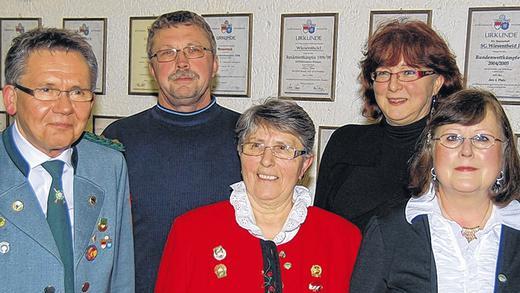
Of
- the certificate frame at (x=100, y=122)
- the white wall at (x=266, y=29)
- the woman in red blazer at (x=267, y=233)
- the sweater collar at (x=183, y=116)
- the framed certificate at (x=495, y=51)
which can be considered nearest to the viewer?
the woman in red blazer at (x=267, y=233)

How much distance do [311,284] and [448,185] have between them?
0.55 meters

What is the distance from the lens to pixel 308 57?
3.13 m

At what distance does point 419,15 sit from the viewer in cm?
293

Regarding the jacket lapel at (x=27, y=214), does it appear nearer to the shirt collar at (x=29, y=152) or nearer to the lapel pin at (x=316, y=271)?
the shirt collar at (x=29, y=152)

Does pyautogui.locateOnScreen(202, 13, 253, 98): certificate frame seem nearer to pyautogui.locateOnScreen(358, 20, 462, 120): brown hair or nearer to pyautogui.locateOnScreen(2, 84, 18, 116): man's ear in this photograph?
pyautogui.locateOnScreen(358, 20, 462, 120): brown hair

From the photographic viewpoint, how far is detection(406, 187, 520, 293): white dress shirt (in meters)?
1.85

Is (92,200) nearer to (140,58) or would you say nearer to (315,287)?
(315,287)

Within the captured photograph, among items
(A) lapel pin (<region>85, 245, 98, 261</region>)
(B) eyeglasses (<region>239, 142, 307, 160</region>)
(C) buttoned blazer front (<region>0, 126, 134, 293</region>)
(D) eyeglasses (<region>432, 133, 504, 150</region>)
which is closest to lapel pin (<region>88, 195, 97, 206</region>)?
(C) buttoned blazer front (<region>0, 126, 134, 293</region>)

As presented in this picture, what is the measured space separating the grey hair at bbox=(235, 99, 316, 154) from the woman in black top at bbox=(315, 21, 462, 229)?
1.17ft

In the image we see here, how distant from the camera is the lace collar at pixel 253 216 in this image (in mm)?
2070

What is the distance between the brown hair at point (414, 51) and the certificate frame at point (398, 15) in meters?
0.59

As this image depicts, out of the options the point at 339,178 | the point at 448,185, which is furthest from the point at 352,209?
the point at 448,185

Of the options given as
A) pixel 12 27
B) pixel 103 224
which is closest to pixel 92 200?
pixel 103 224

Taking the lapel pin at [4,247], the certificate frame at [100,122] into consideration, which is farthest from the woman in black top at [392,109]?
the certificate frame at [100,122]
